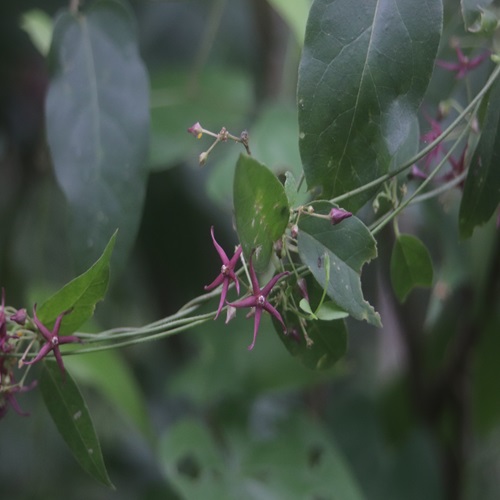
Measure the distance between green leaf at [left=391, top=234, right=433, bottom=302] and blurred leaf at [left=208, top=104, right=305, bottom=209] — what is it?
1.11ft

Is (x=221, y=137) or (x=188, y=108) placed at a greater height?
(x=221, y=137)

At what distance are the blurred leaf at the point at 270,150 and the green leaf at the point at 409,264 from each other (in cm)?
34

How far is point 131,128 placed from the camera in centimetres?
67

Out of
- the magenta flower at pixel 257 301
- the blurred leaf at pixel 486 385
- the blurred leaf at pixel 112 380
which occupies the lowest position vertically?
the blurred leaf at pixel 486 385

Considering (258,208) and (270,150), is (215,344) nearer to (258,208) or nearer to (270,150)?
(270,150)

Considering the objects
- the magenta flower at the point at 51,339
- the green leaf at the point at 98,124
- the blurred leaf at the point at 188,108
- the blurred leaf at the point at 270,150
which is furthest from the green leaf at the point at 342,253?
the blurred leaf at the point at 188,108

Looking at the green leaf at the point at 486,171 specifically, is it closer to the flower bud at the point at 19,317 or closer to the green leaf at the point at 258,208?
the green leaf at the point at 258,208

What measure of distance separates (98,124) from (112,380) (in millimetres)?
301

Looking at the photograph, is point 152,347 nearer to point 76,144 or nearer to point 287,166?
point 287,166

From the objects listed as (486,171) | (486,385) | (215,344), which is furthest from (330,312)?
(486,385)

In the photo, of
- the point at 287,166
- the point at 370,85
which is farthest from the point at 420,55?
the point at 287,166

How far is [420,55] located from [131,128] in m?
0.29

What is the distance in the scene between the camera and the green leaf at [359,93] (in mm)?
445

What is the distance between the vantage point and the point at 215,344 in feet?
3.43
